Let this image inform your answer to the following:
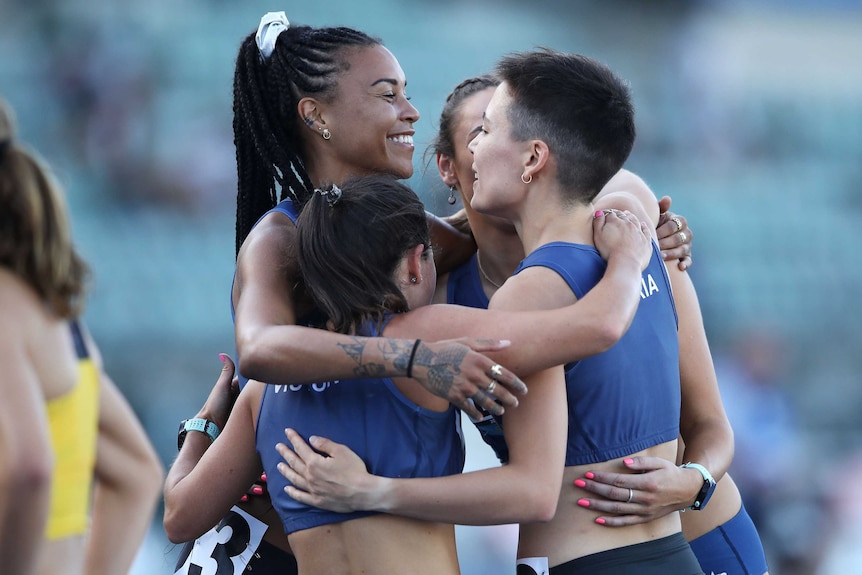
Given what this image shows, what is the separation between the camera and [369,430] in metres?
2.56

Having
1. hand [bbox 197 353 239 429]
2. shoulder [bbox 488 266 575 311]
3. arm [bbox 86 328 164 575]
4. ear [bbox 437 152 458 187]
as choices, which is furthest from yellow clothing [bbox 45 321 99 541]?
ear [bbox 437 152 458 187]

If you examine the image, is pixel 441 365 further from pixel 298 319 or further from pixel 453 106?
pixel 453 106

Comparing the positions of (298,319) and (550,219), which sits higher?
(550,219)

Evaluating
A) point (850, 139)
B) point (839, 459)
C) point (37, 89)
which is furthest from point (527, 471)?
point (850, 139)

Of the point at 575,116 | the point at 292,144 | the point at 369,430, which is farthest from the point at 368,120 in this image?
the point at 369,430

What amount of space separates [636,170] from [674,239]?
8.02 metres

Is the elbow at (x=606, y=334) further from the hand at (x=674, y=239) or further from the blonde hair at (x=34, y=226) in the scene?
the blonde hair at (x=34, y=226)

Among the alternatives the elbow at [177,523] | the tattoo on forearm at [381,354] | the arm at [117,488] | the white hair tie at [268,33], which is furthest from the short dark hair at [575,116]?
the elbow at [177,523]

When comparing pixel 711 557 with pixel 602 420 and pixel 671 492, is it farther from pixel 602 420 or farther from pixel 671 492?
pixel 602 420

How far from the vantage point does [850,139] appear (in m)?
12.6

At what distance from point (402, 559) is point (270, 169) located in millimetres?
1418

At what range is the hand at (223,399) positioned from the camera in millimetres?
3232

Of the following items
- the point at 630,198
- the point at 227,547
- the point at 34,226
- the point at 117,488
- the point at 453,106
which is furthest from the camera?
the point at 453,106

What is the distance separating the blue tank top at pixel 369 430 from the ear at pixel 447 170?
1134mm
